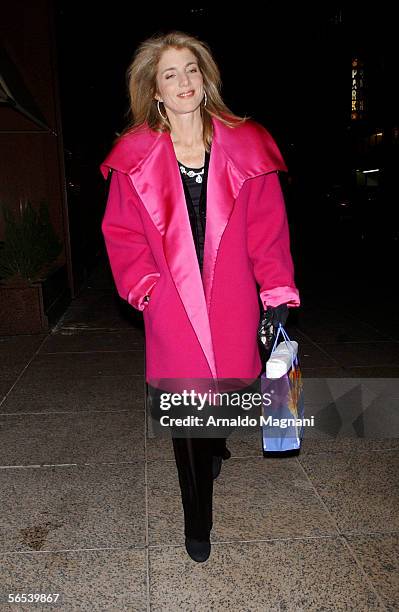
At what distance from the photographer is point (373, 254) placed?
622 inches

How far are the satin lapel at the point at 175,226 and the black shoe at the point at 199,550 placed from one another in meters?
0.84

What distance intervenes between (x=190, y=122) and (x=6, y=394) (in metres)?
3.29

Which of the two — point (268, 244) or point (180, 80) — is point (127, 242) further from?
point (180, 80)

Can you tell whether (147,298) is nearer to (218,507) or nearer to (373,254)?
(218,507)

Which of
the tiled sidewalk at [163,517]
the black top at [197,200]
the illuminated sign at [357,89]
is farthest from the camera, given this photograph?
the illuminated sign at [357,89]

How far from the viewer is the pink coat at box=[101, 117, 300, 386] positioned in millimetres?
2711

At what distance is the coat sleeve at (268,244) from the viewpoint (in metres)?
2.82

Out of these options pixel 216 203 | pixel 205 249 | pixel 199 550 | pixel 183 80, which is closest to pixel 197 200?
pixel 216 203

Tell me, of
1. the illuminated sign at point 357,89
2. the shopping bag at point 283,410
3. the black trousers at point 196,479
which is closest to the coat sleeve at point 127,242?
the black trousers at point 196,479

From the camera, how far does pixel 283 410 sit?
2.73 m

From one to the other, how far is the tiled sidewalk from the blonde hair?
1.85 metres

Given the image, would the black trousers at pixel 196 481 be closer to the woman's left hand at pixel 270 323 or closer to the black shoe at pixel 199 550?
the black shoe at pixel 199 550

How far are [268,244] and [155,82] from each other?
886 mm

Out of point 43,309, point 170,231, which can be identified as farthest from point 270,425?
point 43,309
